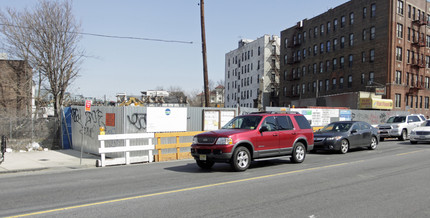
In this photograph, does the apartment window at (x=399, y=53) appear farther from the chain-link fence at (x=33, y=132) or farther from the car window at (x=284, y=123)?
the chain-link fence at (x=33, y=132)

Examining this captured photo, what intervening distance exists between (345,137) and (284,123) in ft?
17.3

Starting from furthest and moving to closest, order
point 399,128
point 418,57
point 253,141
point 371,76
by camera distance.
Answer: point 418,57 < point 371,76 < point 399,128 < point 253,141

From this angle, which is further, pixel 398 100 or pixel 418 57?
pixel 418 57

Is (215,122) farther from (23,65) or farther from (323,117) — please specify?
(23,65)

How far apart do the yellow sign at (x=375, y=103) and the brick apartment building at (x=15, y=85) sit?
34916 millimetres

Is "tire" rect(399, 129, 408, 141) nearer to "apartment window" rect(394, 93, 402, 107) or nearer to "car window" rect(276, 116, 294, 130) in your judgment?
"car window" rect(276, 116, 294, 130)

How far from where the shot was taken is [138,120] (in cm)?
1498

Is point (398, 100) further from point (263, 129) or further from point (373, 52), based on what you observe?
point (263, 129)

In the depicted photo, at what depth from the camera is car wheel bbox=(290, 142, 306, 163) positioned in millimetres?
11828

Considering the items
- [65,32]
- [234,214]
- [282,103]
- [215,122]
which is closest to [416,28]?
[282,103]

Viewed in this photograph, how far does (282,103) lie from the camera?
6506 centimetres

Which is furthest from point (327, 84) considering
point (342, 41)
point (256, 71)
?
point (256, 71)

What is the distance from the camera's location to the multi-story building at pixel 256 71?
67.8m

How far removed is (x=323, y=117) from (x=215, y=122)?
36.3 ft
